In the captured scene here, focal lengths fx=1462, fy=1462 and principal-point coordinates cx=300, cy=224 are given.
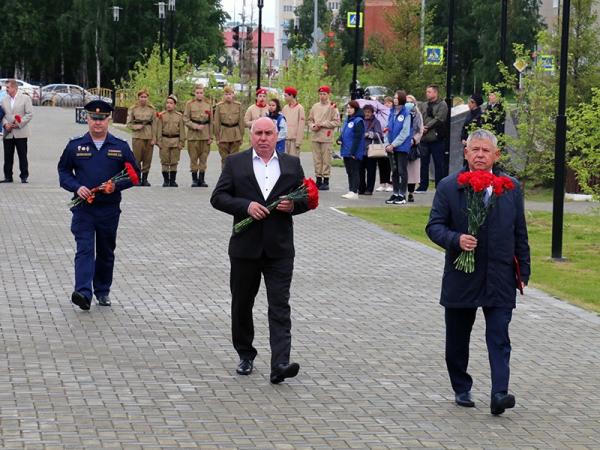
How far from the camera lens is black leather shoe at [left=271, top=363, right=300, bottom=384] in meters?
9.16

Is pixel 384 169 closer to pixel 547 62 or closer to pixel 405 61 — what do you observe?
pixel 547 62

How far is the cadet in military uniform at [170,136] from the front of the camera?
26125 mm

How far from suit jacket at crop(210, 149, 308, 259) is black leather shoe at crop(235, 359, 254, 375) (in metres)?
0.70

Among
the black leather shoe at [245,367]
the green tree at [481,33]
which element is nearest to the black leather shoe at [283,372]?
the black leather shoe at [245,367]

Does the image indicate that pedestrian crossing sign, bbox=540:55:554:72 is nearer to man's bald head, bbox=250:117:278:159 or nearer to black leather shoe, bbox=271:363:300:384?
man's bald head, bbox=250:117:278:159

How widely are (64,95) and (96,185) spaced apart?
249 feet

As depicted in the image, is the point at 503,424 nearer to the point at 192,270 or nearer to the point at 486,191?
the point at 486,191

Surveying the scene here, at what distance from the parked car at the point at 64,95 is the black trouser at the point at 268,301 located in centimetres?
7530

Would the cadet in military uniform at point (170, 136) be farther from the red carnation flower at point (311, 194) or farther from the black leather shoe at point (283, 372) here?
the black leather shoe at point (283, 372)

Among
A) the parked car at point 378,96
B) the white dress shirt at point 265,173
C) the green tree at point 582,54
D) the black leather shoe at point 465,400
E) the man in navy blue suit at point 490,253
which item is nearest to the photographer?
the man in navy blue suit at point 490,253

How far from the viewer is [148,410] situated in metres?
8.30

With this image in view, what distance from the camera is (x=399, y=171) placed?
76.2 feet

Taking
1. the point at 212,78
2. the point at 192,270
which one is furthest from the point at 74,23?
the point at 192,270

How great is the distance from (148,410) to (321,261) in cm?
763
